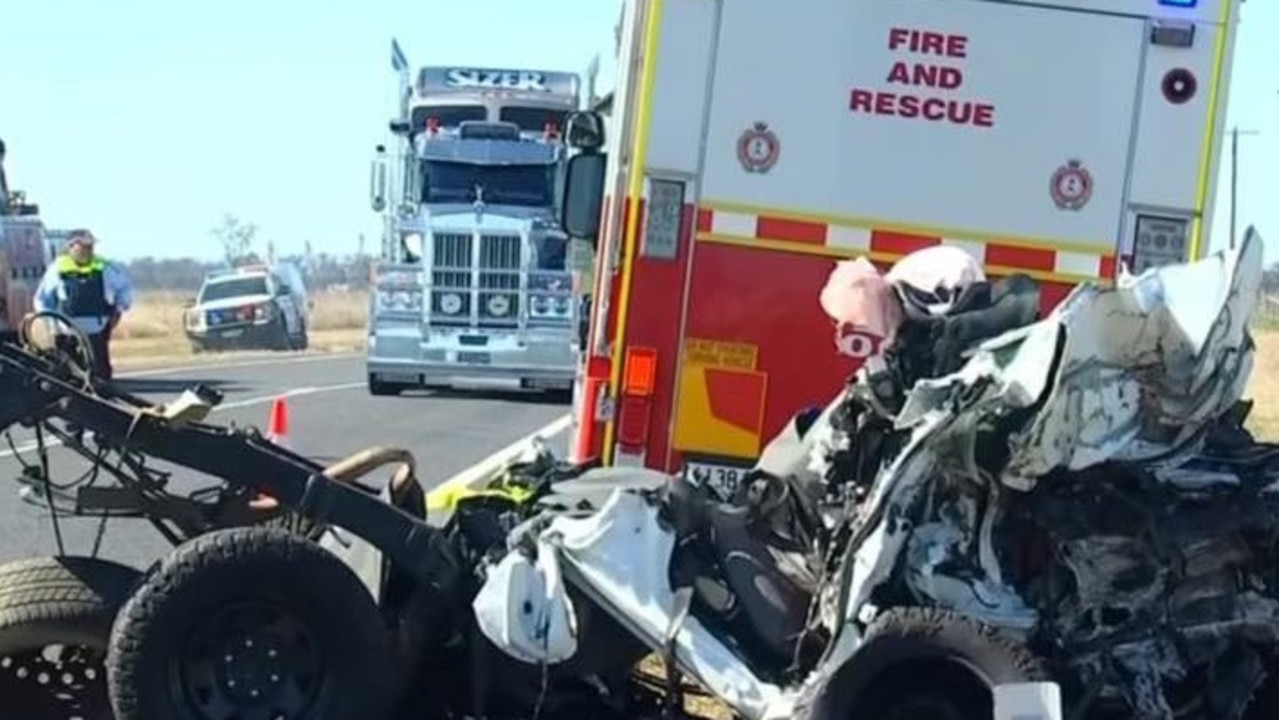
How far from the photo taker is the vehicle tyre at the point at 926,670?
5551 millimetres

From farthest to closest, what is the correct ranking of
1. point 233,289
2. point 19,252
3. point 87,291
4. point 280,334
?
point 280,334 → point 233,289 → point 19,252 → point 87,291

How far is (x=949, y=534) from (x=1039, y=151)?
119 inches

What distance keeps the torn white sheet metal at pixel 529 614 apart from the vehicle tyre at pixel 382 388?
20.3 m

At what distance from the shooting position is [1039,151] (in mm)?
8555

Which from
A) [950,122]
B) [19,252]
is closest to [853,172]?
[950,122]

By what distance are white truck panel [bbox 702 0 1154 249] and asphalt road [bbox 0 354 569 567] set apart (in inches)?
106

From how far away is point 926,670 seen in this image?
223 inches

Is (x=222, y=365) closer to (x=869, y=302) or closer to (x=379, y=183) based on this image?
(x=379, y=183)

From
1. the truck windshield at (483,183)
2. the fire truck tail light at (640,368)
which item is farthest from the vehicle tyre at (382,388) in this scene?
the fire truck tail light at (640,368)

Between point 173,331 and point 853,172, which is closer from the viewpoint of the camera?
point 853,172

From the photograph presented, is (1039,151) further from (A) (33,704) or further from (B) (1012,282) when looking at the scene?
(A) (33,704)

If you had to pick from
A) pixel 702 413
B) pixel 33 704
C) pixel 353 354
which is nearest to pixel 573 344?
pixel 702 413

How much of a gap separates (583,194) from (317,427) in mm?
11973

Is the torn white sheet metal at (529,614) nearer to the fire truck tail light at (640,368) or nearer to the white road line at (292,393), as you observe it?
the fire truck tail light at (640,368)
